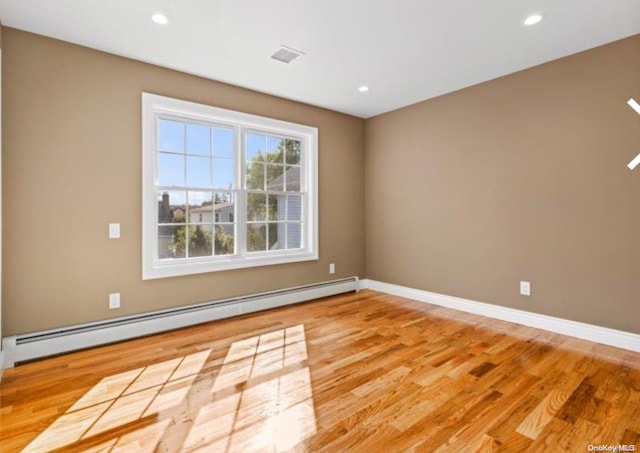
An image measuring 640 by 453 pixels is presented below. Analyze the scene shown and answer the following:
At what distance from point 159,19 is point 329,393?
298 centimetres

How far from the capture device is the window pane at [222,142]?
12.4 feet

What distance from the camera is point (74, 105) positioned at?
9.42ft

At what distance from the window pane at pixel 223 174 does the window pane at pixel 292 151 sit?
2.75 ft

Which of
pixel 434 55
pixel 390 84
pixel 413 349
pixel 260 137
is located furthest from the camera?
pixel 260 137

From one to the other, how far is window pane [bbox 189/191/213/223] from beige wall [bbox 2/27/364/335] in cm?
55

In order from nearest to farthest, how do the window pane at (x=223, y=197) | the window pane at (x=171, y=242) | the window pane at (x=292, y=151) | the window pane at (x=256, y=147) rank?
the window pane at (x=171, y=242)
the window pane at (x=223, y=197)
the window pane at (x=256, y=147)
the window pane at (x=292, y=151)

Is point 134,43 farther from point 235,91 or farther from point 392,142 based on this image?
point 392,142

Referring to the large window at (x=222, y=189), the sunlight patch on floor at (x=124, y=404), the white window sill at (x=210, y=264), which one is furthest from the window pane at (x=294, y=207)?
the sunlight patch on floor at (x=124, y=404)

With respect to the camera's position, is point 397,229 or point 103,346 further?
point 397,229

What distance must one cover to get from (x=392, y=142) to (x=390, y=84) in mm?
1098

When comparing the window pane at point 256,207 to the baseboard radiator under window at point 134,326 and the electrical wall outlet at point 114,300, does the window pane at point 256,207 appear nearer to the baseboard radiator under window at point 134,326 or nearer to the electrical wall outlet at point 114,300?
the baseboard radiator under window at point 134,326

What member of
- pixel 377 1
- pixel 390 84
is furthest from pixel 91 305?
pixel 390 84

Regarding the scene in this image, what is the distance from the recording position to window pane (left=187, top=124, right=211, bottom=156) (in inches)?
142

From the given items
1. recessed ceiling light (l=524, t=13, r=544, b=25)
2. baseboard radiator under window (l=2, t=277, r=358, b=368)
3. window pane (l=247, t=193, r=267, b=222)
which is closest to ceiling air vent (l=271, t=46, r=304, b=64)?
window pane (l=247, t=193, r=267, b=222)
